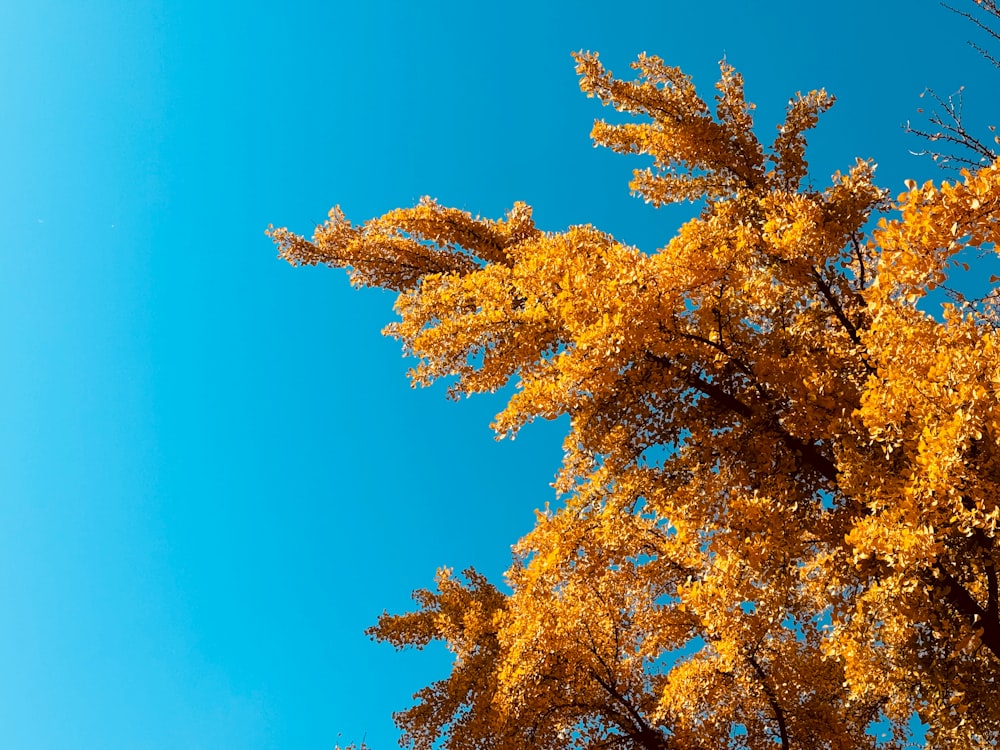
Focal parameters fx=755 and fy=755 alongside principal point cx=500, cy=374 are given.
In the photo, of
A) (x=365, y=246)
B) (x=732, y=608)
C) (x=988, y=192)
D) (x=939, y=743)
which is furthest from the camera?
(x=365, y=246)

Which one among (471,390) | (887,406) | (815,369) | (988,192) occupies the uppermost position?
(471,390)

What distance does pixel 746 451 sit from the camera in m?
7.84

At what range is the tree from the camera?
569cm

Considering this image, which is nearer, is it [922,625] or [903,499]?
[903,499]

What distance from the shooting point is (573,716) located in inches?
385

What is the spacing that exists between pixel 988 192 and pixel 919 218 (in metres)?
0.43

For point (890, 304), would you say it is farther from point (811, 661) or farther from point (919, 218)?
point (811, 661)

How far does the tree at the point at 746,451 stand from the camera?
569 cm

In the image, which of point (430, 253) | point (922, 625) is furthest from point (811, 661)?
point (430, 253)

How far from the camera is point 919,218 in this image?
5.33 metres

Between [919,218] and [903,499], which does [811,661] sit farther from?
[919,218]

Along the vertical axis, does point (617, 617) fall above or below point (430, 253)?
below

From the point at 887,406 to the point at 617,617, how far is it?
5.08 meters

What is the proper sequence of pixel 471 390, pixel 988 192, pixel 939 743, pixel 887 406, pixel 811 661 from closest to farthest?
pixel 988 192 < pixel 887 406 < pixel 939 743 < pixel 811 661 < pixel 471 390
